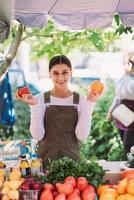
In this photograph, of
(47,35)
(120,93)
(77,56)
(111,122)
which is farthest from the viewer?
(77,56)

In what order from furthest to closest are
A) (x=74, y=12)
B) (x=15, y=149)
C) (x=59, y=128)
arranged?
1. (x=15, y=149)
2. (x=59, y=128)
3. (x=74, y=12)

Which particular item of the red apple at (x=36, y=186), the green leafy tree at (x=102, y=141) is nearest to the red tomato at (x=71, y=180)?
the red apple at (x=36, y=186)

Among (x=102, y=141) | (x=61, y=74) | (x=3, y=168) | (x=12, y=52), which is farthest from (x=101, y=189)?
(x=102, y=141)

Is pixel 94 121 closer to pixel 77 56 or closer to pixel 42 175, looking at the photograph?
pixel 77 56

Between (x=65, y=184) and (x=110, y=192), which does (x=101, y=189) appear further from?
(x=65, y=184)

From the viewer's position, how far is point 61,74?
14.4ft

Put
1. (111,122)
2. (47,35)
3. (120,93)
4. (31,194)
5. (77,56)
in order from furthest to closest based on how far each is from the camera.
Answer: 1. (77,56)
2. (111,122)
3. (120,93)
4. (47,35)
5. (31,194)

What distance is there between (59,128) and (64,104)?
0.78ft

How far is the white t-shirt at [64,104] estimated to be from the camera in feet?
14.3

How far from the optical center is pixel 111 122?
25.0 ft

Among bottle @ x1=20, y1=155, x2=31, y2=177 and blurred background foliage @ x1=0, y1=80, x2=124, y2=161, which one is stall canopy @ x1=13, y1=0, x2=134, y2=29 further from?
blurred background foliage @ x1=0, y1=80, x2=124, y2=161

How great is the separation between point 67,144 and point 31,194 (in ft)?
3.38

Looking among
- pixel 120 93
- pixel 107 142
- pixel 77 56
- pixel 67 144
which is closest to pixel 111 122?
pixel 107 142

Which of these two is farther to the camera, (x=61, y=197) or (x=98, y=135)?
(x=98, y=135)
